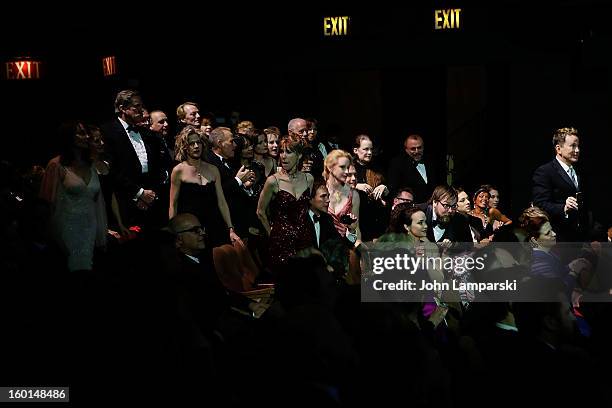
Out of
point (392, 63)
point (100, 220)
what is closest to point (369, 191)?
point (100, 220)

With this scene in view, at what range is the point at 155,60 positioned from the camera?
14.3 metres

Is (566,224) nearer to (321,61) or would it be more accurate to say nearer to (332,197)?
(332,197)

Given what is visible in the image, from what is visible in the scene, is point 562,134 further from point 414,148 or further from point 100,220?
point 100,220

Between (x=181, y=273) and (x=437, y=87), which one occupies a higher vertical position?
(x=437, y=87)

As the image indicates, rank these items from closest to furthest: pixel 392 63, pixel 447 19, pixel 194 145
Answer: pixel 194 145 → pixel 447 19 → pixel 392 63

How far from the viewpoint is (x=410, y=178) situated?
11609mm

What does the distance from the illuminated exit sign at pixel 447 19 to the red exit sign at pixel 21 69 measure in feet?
20.5

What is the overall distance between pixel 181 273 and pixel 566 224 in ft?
16.7

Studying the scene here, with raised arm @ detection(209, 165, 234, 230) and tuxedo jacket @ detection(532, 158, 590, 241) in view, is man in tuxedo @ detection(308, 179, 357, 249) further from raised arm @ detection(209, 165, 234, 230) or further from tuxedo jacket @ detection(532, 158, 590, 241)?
tuxedo jacket @ detection(532, 158, 590, 241)

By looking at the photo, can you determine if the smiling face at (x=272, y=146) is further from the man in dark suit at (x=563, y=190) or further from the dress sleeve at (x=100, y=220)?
the dress sleeve at (x=100, y=220)

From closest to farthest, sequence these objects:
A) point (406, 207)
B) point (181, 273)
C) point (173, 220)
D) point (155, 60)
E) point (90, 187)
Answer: point (181, 273)
point (173, 220)
point (90, 187)
point (406, 207)
point (155, 60)

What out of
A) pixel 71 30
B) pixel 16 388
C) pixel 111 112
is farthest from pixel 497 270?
pixel 71 30

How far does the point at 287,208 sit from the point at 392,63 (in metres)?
5.73

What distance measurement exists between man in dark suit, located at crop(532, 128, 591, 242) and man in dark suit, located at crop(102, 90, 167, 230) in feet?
11.7
